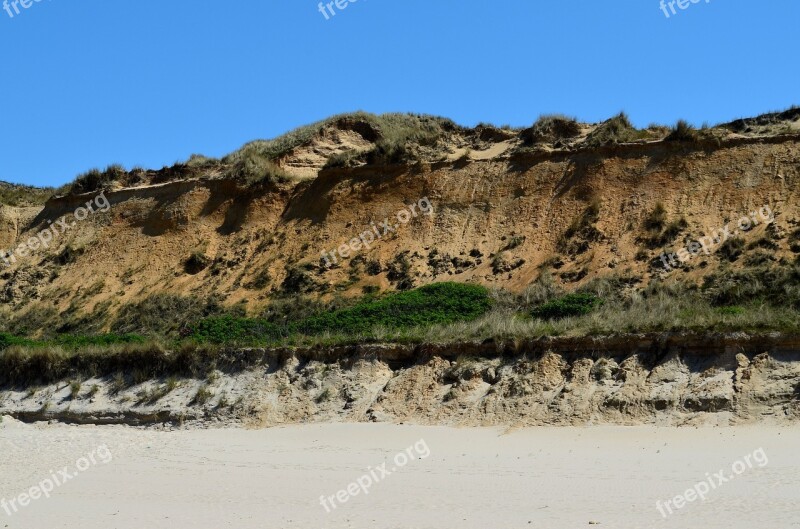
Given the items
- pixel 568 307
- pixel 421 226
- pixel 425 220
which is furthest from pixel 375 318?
pixel 425 220

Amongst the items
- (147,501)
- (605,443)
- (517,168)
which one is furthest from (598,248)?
(147,501)

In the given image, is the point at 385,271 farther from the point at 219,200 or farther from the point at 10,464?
the point at 10,464

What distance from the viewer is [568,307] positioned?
20703 mm

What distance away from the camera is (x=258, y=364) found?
1964cm

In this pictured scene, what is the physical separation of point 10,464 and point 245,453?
4.43 metres

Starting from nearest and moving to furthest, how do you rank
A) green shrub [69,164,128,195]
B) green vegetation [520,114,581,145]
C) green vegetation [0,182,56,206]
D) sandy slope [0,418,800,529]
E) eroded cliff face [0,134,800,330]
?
sandy slope [0,418,800,529] → eroded cliff face [0,134,800,330] → green vegetation [520,114,581,145] → green shrub [69,164,128,195] → green vegetation [0,182,56,206]

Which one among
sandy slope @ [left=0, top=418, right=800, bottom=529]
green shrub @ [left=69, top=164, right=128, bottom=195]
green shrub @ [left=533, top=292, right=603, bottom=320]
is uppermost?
green shrub @ [left=69, top=164, right=128, bottom=195]

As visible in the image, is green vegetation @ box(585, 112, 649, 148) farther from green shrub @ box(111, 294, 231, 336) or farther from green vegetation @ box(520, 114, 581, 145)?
green shrub @ box(111, 294, 231, 336)

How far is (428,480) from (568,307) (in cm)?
897

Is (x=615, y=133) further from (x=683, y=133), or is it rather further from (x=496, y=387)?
(x=496, y=387)

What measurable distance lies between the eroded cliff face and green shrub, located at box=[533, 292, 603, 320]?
2182mm

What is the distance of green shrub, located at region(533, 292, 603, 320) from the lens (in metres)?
20.6

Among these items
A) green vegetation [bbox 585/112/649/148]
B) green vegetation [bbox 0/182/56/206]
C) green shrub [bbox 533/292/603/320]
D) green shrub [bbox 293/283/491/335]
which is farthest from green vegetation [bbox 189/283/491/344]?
green vegetation [bbox 0/182/56/206]

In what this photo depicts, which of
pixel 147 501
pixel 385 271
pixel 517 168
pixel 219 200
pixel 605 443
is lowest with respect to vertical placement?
pixel 605 443
